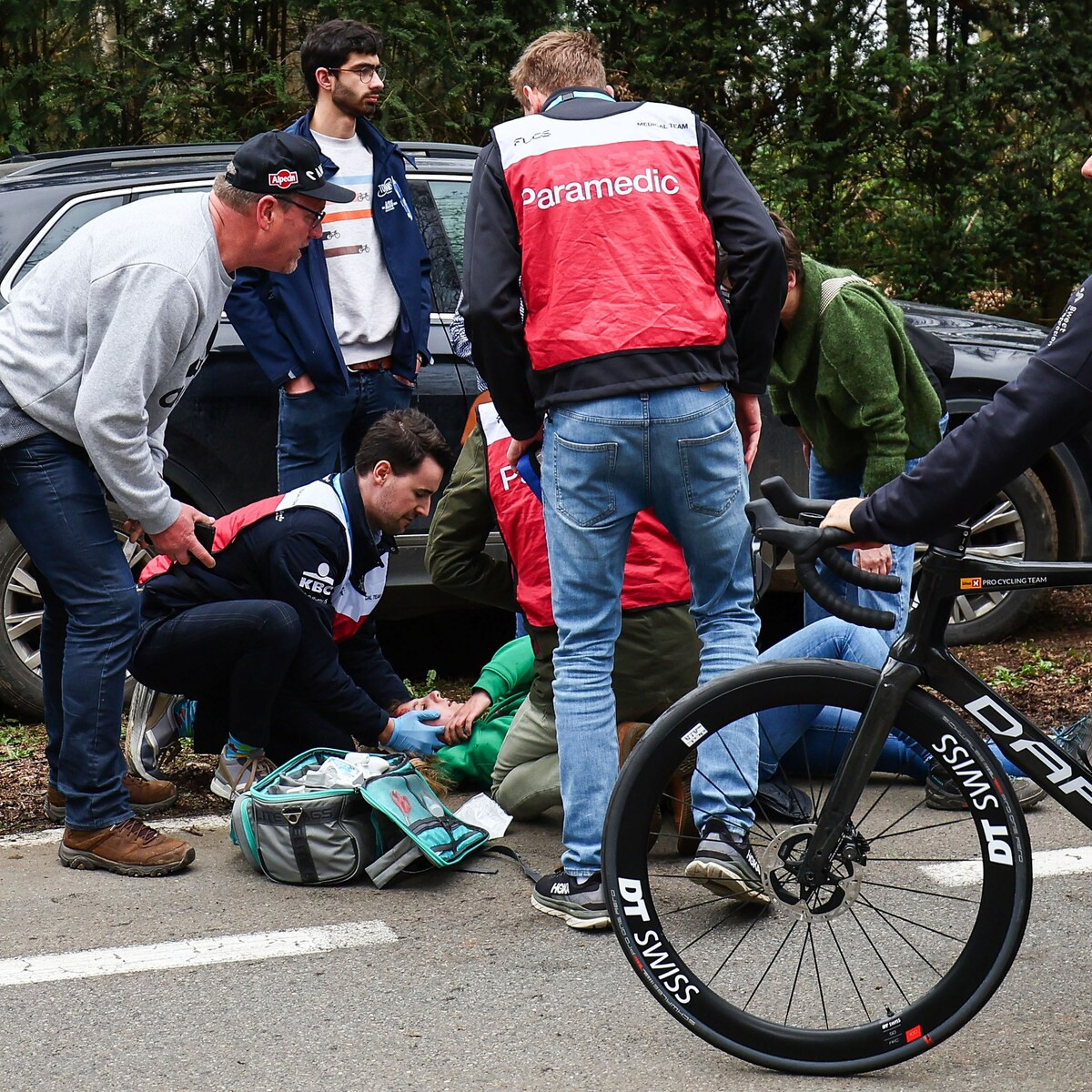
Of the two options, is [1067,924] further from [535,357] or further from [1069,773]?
[535,357]

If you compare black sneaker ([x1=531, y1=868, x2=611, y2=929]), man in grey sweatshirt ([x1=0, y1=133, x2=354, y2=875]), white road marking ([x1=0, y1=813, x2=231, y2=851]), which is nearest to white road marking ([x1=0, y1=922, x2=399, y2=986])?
black sneaker ([x1=531, y1=868, x2=611, y2=929])

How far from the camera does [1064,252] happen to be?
8.28 meters

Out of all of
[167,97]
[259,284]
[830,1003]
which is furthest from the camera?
[167,97]

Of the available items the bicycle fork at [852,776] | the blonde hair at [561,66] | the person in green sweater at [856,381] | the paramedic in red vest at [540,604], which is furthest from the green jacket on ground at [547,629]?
the bicycle fork at [852,776]

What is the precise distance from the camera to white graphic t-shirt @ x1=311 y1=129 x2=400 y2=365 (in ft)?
17.1

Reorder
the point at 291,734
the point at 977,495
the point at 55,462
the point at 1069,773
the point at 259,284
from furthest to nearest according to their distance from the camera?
the point at 259,284
the point at 291,734
the point at 55,462
the point at 1069,773
the point at 977,495

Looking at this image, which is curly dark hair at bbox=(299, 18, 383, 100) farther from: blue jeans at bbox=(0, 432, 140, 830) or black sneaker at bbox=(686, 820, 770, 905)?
black sneaker at bbox=(686, 820, 770, 905)

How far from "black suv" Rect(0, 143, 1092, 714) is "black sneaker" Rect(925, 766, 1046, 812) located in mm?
1246

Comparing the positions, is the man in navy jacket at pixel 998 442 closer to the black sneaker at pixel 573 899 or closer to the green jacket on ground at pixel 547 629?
the black sneaker at pixel 573 899

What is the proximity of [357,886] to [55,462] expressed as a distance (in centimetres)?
129

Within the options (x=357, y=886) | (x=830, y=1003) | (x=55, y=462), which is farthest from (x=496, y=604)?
(x=830, y=1003)

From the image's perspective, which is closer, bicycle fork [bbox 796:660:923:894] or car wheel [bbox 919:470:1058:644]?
bicycle fork [bbox 796:660:923:894]

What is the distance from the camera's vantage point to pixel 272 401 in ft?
17.4

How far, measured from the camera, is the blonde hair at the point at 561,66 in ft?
12.1
